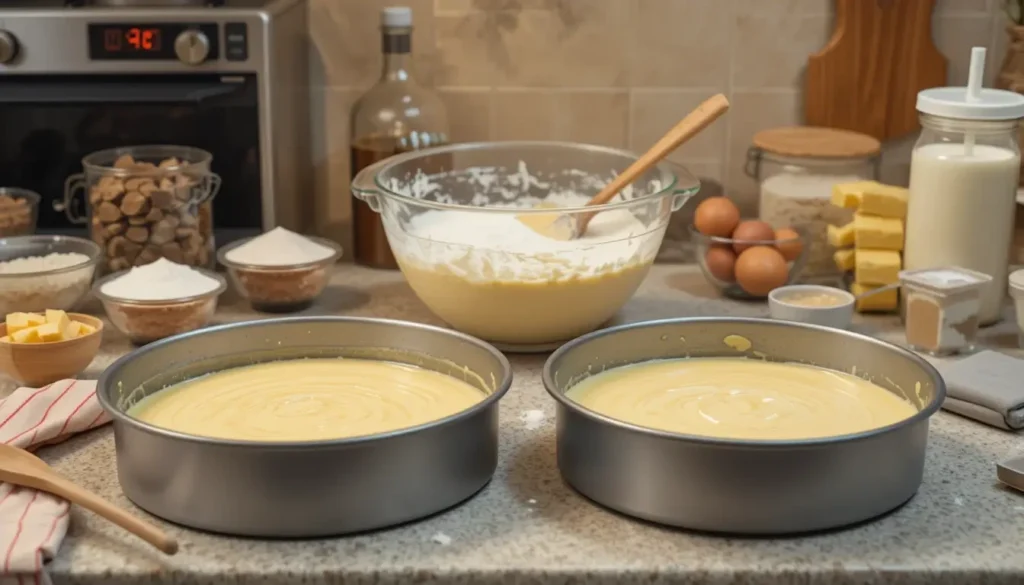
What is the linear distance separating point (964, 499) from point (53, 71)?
121cm

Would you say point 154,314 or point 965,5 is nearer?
point 154,314

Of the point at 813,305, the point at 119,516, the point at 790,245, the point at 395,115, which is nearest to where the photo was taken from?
the point at 119,516

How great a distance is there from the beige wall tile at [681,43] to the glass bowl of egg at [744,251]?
25 centimetres

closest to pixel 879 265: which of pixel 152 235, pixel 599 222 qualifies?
pixel 599 222

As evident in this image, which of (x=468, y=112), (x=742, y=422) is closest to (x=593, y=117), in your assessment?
(x=468, y=112)

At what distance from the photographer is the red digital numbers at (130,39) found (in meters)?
1.64

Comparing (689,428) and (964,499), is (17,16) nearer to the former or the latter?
(689,428)

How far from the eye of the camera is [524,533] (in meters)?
1.06

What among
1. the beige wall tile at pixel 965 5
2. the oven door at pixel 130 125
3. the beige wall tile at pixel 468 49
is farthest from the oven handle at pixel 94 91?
the beige wall tile at pixel 965 5

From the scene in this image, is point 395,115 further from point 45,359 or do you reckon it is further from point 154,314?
point 45,359

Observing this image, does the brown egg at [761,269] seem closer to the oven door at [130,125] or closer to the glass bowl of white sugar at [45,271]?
the oven door at [130,125]

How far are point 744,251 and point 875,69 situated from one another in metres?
0.40

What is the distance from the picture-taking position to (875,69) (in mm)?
1868

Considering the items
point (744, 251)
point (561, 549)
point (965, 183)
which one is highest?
point (965, 183)
